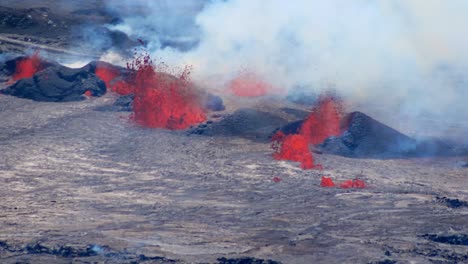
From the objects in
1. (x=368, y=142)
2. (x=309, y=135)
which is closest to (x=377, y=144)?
(x=368, y=142)

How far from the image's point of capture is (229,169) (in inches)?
933

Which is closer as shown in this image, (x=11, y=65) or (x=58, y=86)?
(x=58, y=86)

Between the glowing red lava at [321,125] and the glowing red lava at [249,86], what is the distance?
826cm

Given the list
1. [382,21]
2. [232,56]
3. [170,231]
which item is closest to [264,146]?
[170,231]

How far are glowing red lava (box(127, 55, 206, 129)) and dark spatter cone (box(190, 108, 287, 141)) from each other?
1284 mm

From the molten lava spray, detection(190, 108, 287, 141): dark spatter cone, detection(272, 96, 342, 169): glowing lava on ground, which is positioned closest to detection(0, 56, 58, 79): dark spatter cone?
the molten lava spray

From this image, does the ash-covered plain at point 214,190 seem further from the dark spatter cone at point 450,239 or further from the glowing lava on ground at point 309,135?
the glowing lava on ground at point 309,135

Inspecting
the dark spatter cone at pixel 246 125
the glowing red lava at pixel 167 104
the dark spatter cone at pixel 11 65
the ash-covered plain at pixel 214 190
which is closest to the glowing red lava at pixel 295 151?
the ash-covered plain at pixel 214 190

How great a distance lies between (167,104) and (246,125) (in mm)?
3861

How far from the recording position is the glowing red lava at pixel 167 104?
30.2 m

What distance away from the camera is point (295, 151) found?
2566cm

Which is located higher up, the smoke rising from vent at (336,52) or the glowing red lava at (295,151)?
the smoke rising from vent at (336,52)

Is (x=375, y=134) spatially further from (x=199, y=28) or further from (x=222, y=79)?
(x=199, y=28)

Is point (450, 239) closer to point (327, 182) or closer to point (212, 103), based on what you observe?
point (327, 182)
